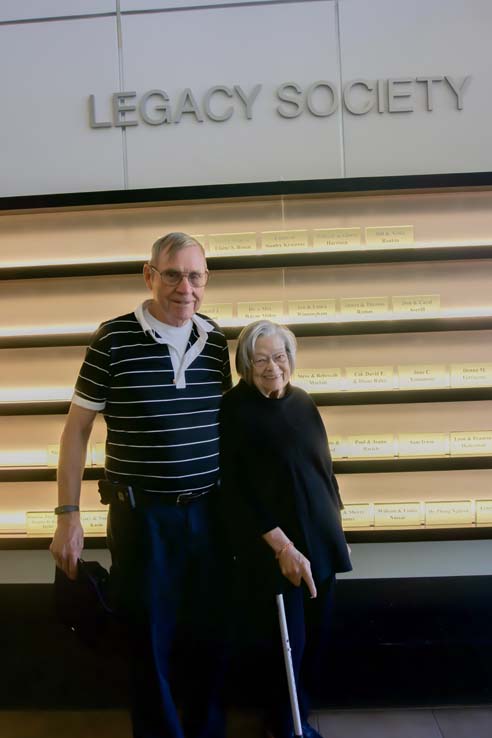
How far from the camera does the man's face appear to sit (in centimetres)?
165

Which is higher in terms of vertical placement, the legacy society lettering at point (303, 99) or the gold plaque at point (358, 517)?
the legacy society lettering at point (303, 99)

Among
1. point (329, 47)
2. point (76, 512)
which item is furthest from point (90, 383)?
point (329, 47)

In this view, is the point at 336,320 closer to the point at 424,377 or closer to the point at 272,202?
the point at 424,377

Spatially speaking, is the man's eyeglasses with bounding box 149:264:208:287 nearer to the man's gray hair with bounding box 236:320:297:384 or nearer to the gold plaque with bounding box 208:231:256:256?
the man's gray hair with bounding box 236:320:297:384

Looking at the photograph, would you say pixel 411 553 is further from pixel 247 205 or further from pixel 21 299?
pixel 21 299

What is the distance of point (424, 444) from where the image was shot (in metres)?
2.22

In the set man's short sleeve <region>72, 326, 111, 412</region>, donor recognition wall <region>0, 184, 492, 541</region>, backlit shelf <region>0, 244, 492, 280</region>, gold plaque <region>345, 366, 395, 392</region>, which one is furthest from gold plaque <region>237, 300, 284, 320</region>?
man's short sleeve <region>72, 326, 111, 412</region>

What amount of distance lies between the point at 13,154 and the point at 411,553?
255cm

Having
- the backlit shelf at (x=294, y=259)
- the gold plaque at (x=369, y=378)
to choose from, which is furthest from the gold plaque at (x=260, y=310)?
the gold plaque at (x=369, y=378)

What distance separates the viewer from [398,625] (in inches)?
89.9

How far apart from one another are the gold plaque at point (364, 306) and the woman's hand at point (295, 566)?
103 cm

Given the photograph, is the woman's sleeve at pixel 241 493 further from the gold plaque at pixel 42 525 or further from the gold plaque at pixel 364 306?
the gold plaque at pixel 42 525

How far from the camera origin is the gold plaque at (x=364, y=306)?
2229 millimetres

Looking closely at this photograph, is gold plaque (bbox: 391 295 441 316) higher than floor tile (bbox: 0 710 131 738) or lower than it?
higher
